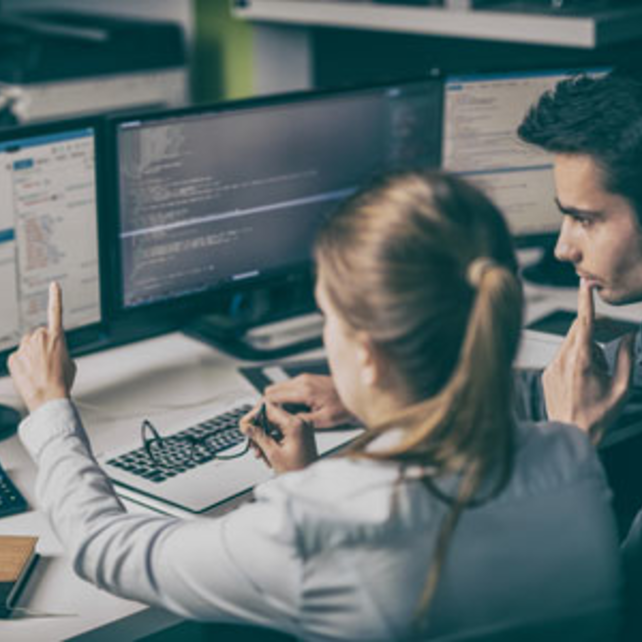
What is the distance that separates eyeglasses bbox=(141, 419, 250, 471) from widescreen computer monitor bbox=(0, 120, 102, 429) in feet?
0.88

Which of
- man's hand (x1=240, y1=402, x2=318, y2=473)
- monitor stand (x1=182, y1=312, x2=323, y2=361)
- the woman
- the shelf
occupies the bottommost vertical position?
monitor stand (x1=182, y1=312, x2=323, y2=361)

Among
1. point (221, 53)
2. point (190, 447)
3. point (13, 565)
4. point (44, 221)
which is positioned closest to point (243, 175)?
point (44, 221)

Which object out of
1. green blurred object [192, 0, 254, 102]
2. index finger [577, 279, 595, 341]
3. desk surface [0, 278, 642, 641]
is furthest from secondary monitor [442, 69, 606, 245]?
green blurred object [192, 0, 254, 102]

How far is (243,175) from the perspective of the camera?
2.01 m

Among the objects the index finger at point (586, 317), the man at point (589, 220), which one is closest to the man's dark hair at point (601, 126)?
the man at point (589, 220)

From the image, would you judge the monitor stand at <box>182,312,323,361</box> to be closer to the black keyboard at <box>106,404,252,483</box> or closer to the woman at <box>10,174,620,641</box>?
the black keyboard at <box>106,404,252,483</box>

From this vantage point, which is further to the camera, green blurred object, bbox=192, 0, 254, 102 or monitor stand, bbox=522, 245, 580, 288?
green blurred object, bbox=192, 0, 254, 102

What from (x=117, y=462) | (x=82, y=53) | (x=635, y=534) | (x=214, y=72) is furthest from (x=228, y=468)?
(x=214, y=72)

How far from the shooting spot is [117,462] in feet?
5.39

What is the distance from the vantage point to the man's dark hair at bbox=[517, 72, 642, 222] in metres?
1.71

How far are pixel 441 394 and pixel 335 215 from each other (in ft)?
0.69

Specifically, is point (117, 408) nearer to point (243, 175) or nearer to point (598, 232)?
point (243, 175)

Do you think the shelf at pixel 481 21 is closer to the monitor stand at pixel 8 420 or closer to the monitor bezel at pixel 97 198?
the monitor bezel at pixel 97 198

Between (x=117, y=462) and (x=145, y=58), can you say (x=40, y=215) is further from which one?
(x=145, y=58)
